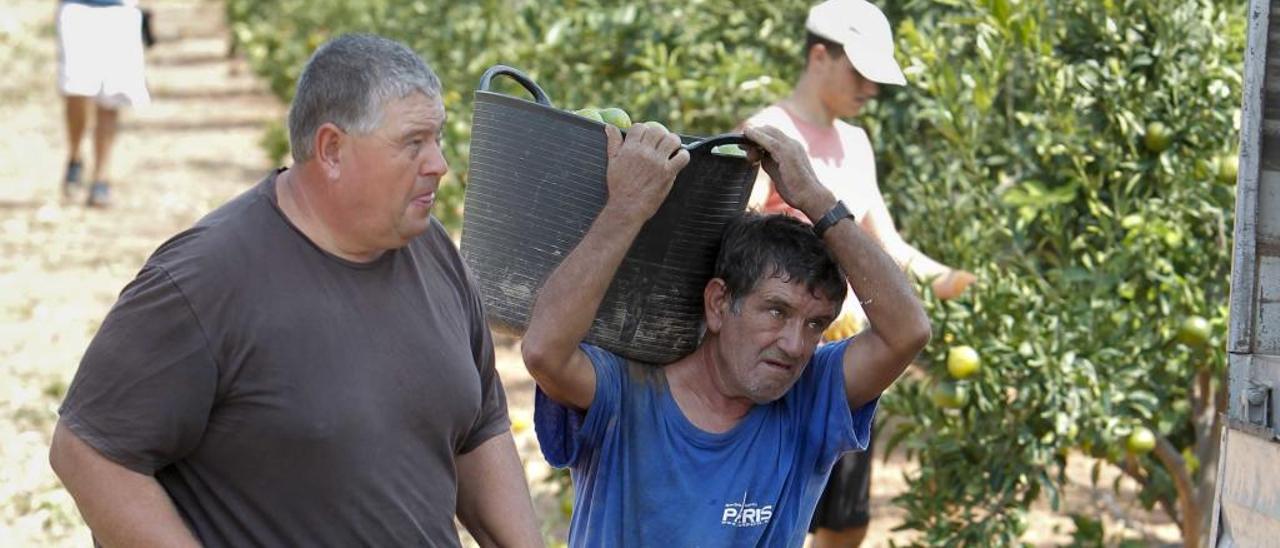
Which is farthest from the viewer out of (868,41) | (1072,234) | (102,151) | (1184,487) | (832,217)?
(102,151)

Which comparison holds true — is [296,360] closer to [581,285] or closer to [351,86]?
[351,86]

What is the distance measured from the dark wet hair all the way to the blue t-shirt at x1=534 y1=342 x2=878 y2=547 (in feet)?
0.58

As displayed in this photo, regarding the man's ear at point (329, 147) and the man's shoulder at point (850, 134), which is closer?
the man's ear at point (329, 147)

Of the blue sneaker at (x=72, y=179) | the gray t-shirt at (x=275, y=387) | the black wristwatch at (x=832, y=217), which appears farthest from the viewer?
the blue sneaker at (x=72, y=179)

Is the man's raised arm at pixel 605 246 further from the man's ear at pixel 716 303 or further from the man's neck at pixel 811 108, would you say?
the man's neck at pixel 811 108

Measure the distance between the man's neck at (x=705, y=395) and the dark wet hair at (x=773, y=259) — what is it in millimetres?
136

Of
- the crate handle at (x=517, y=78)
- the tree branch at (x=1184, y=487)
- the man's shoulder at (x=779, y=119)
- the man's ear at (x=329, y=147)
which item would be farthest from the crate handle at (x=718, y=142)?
the tree branch at (x=1184, y=487)

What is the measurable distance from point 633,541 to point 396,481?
0.56 metres

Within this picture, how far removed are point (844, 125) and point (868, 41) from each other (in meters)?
0.46

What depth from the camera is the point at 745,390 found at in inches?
115

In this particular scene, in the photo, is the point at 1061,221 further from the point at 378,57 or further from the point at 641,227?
the point at 378,57

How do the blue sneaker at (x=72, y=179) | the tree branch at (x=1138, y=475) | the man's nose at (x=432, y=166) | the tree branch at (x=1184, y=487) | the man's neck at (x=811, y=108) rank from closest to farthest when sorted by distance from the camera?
the man's nose at (x=432, y=166)
the man's neck at (x=811, y=108)
the tree branch at (x=1184, y=487)
the tree branch at (x=1138, y=475)
the blue sneaker at (x=72, y=179)

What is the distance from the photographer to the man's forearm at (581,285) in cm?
276

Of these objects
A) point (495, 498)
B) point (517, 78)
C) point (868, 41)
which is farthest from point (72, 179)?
point (495, 498)
